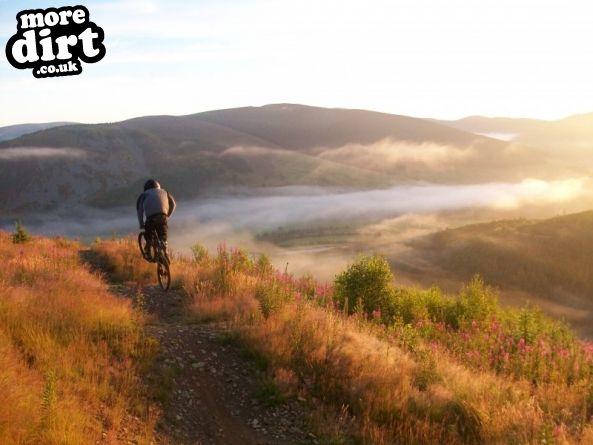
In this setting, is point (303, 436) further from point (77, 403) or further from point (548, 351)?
point (548, 351)

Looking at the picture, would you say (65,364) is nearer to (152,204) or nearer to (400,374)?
(400,374)

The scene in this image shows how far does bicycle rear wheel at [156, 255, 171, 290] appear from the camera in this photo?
452 inches

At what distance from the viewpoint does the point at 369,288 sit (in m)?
13.8

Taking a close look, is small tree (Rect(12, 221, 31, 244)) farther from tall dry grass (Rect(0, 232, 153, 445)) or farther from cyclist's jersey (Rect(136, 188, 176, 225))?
tall dry grass (Rect(0, 232, 153, 445))

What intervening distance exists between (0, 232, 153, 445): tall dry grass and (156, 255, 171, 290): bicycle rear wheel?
2538 millimetres

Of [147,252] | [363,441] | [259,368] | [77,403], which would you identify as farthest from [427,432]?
[147,252]

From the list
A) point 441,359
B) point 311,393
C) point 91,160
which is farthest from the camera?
point 91,160

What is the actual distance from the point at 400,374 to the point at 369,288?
22.6 feet

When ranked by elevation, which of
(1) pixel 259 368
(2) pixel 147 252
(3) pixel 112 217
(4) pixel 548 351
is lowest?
(3) pixel 112 217

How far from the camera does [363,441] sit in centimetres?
578

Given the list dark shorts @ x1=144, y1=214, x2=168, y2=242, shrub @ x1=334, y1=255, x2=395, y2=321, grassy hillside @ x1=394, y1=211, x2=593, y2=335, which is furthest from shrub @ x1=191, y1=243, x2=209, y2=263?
grassy hillside @ x1=394, y1=211, x2=593, y2=335

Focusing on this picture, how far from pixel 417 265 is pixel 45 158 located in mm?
147859

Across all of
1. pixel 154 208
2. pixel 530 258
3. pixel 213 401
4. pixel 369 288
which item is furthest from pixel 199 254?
pixel 530 258

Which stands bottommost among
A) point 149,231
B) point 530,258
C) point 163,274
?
point 530,258
